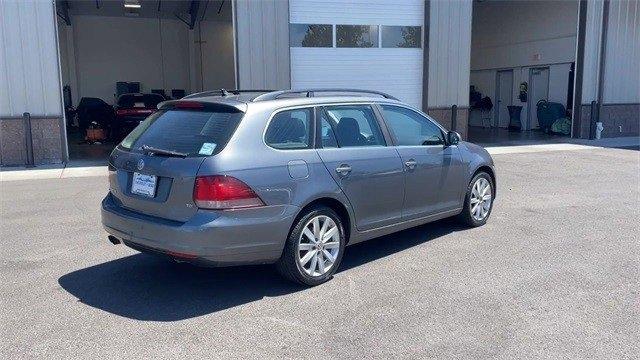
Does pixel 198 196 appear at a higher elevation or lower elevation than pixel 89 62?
lower

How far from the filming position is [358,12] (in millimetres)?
14797

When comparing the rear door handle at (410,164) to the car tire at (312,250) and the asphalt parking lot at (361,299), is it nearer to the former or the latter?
the asphalt parking lot at (361,299)

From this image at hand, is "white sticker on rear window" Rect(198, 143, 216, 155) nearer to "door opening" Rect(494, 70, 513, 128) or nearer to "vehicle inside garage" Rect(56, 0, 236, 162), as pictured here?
"door opening" Rect(494, 70, 513, 128)

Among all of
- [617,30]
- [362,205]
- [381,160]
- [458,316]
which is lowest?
[458,316]

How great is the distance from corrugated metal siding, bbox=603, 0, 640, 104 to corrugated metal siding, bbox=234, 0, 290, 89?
33.9 feet

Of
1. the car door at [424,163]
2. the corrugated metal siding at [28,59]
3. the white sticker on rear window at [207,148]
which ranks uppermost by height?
the corrugated metal siding at [28,59]

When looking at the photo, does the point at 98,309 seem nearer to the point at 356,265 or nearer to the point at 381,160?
the point at 356,265

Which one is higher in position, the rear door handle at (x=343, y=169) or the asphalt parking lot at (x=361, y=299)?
the rear door handle at (x=343, y=169)

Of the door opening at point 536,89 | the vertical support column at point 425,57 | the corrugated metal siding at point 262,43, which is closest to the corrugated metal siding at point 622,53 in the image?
the door opening at point 536,89

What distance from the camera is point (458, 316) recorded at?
412cm

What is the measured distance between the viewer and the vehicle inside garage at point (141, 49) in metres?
24.1

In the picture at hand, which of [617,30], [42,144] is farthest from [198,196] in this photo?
[617,30]

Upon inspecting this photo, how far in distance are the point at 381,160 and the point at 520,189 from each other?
15.9 feet

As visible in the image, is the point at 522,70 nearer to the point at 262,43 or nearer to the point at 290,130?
the point at 262,43
